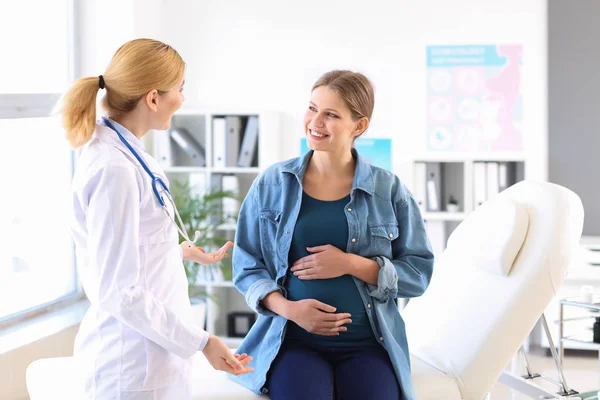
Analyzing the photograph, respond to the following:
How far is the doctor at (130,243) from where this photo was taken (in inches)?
59.4

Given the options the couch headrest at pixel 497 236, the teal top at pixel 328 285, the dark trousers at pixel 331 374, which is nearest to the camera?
the dark trousers at pixel 331 374

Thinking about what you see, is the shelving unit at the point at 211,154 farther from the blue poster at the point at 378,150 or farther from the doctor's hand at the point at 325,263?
the doctor's hand at the point at 325,263

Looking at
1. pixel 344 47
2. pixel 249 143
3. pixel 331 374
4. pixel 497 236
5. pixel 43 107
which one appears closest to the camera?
pixel 331 374

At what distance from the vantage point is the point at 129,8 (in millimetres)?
4219

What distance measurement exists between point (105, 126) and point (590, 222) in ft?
12.0

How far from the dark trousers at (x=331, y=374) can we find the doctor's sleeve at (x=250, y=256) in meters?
0.15

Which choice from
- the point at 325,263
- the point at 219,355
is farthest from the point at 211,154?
the point at 219,355

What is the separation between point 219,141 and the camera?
4.52m

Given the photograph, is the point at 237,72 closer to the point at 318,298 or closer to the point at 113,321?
the point at 318,298

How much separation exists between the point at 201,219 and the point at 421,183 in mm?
1246

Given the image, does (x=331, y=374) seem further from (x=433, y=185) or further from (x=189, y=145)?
(x=189, y=145)

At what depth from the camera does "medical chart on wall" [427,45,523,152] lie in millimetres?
4484

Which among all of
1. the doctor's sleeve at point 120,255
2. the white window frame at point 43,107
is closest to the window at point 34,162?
the white window frame at point 43,107

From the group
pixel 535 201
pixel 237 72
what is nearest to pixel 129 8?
pixel 237 72
